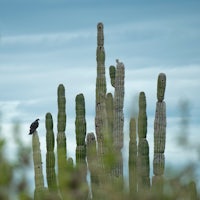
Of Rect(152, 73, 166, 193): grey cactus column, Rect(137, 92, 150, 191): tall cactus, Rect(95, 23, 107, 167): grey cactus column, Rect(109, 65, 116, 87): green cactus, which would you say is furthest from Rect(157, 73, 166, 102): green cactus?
Rect(109, 65, 116, 87): green cactus

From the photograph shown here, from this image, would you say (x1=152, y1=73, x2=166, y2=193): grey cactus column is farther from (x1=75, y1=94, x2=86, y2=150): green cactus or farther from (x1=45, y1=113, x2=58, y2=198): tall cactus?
(x1=45, y1=113, x2=58, y2=198): tall cactus

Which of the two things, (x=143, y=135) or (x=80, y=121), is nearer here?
(x=143, y=135)


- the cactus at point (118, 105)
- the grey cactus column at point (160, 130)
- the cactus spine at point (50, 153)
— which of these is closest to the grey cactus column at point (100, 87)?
the cactus at point (118, 105)

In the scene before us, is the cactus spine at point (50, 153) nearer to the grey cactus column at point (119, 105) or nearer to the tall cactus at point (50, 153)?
the tall cactus at point (50, 153)

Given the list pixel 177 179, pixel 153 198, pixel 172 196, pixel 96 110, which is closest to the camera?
pixel 153 198

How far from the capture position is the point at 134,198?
2.15 m

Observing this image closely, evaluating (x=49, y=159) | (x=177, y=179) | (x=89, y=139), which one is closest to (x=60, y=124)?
(x=49, y=159)

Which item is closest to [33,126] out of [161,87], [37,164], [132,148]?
[37,164]

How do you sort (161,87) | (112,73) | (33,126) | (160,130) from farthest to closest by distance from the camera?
(112,73), (33,126), (161,87), (160,130)

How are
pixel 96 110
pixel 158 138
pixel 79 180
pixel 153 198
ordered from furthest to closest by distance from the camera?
pixel 96 110
pixel 158 138
pixel 153 198
pixel 79 180

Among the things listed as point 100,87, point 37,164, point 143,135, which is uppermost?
point 100,87

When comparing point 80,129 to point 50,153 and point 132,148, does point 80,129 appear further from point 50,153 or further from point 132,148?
point 132,148

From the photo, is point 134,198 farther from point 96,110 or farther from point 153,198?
point 96,110

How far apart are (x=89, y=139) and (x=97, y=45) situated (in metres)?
3.42
